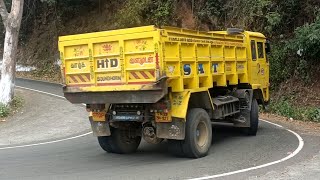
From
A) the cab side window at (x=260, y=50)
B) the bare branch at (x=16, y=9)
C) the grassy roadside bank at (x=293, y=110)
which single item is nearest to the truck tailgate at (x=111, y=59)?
the cab side window at (x=260, y=50)

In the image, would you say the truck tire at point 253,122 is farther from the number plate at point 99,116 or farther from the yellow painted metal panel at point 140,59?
the number plate at point 99,116

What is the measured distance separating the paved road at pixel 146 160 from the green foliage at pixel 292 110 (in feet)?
15.6

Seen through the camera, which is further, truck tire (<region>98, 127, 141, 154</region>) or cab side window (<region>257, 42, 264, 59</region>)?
cab side window (<region>257, 42, 264, 59</region>)

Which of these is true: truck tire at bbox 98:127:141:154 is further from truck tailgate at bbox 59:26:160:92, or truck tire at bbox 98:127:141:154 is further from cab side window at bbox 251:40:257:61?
cab side window at bbox 251:40:257:61

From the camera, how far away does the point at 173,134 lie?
29.4 ft

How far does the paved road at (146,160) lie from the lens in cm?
812

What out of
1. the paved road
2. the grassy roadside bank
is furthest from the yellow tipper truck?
the grassy roadside bank

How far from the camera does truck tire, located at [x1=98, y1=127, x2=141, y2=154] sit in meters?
10.2

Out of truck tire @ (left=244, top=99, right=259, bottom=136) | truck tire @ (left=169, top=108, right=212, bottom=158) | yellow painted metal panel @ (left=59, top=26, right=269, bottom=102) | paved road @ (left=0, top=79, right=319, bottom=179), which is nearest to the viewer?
paved road @ (left=0, top=79, right=319, bottom=179)

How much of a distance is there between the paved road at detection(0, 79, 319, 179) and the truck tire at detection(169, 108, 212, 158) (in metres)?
0.17

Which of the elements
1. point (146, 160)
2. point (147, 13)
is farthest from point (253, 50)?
point (147, 13)

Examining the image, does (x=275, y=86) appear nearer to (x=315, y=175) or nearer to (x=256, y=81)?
(x=256, y=81)

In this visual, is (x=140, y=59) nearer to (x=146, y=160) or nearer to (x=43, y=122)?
(x=146, y=160)

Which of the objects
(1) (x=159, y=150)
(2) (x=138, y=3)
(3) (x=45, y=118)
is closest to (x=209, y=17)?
(2) (x=138, y=3)
